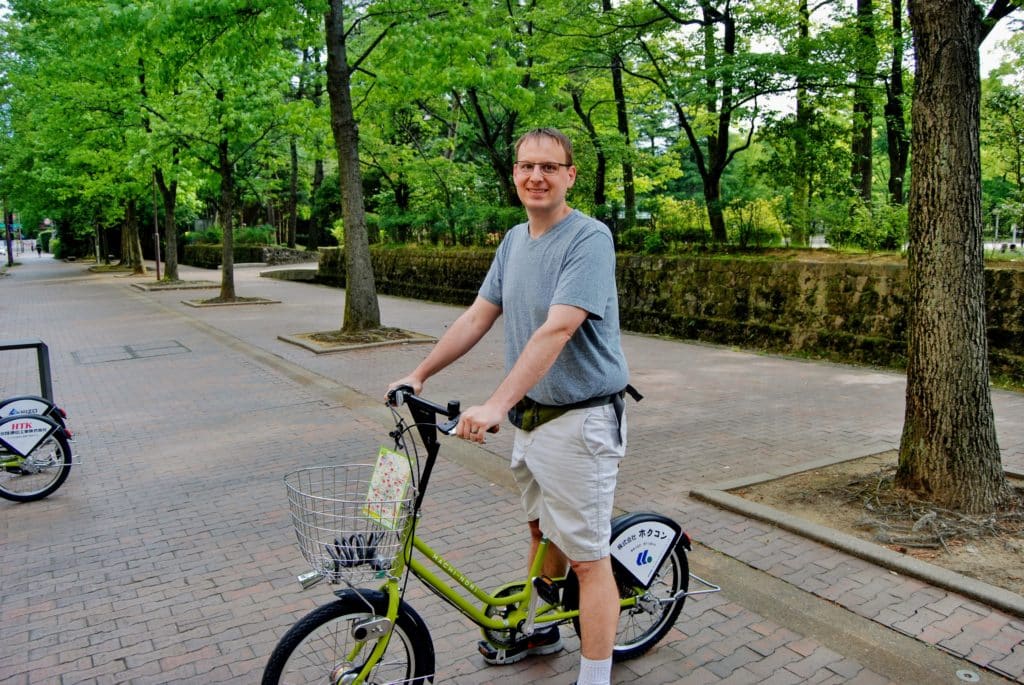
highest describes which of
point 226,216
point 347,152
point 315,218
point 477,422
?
point 315,218

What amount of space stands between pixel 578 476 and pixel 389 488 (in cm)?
64

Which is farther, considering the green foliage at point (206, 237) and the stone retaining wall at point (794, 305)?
the green foliage at point (206, 237)

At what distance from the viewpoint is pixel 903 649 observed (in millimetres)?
3451

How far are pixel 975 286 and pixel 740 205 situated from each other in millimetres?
8396

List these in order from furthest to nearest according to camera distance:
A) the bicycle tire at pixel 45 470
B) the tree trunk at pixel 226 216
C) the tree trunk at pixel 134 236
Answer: the tree trunk at pixel 134 236, the tree trunk at pixel 226 216, the bicycle tire at pixel 45 470

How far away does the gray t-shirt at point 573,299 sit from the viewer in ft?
8.91

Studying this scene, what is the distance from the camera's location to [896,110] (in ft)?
46.8

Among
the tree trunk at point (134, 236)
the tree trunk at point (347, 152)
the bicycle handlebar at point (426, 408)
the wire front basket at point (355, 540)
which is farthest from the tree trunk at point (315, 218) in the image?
the wire front basket at point (355, 540)

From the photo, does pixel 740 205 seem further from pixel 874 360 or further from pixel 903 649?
pixel 903 649

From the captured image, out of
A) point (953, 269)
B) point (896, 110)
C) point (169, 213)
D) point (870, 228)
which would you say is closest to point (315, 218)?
point (169, 213)

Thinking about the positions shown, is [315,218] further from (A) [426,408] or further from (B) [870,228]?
(A) [426,408]

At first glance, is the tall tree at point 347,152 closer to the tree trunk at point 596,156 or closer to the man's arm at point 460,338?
the tree trunk at point 596,156

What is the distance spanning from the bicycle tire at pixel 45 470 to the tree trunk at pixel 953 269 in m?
5.71

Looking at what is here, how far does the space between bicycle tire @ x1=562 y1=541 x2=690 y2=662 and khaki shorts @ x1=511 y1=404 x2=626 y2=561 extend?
0.64m
